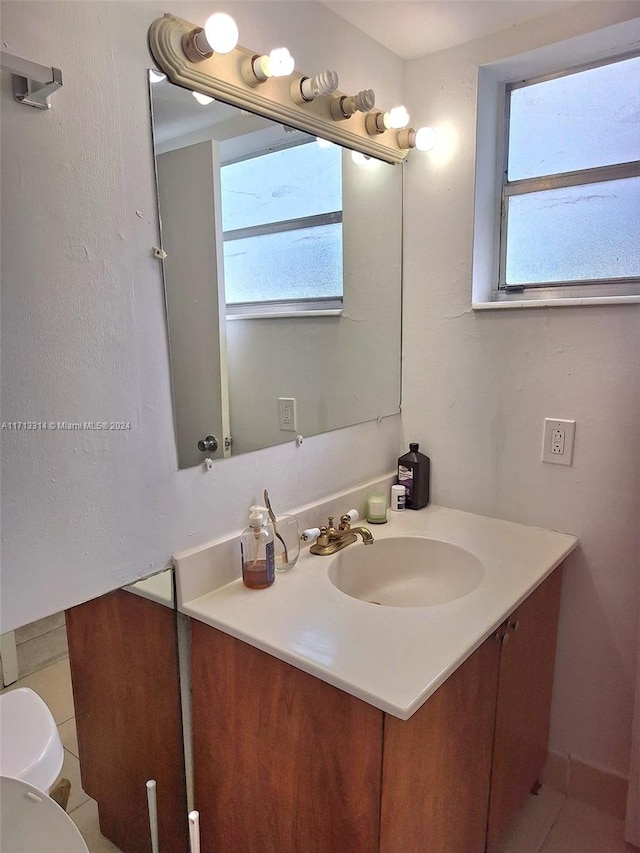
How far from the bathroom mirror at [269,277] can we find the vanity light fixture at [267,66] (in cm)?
8

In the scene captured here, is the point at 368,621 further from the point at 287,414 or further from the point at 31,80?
the point at 31,80

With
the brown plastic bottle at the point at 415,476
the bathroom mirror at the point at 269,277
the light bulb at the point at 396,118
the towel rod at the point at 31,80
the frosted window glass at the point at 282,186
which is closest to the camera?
the towel rod at the point at 31,80

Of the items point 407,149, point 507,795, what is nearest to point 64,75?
point 407,149

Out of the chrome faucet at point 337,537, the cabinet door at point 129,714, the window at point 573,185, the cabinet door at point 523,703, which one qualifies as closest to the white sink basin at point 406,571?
the chrome faucet at point 337,537

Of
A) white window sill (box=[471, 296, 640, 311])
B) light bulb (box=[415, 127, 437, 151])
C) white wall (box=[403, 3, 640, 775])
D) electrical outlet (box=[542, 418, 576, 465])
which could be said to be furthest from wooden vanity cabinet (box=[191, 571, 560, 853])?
light bulb (box=[415, 127, 437, 151])

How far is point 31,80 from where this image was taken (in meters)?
0.81

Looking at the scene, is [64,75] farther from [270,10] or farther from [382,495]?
[382,495]

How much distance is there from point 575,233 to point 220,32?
1007mm

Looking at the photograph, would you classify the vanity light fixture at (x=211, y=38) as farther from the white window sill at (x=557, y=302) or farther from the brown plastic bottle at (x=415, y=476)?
the brown plastic bottle at (x=415, y=476)

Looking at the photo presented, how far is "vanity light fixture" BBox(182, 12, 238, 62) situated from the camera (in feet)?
3.17

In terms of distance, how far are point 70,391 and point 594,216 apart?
1.33 metres

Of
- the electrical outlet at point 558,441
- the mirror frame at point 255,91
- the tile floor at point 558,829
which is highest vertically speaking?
the mirror frame at point 255,91

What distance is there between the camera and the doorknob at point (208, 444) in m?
1.20

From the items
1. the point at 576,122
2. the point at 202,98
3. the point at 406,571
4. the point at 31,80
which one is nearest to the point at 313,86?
the point at 202,98
